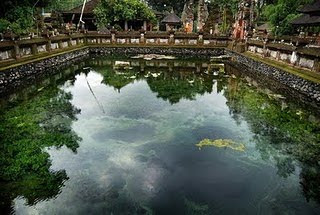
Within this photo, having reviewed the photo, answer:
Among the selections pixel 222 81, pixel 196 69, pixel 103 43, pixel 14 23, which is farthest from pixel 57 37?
pixel 222 81

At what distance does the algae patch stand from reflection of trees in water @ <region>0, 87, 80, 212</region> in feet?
17.2

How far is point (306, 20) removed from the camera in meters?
35.1

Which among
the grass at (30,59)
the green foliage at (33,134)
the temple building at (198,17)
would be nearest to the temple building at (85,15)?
the temple building at (198,17)

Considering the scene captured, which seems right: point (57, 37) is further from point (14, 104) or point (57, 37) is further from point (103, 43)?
point (14, 104)

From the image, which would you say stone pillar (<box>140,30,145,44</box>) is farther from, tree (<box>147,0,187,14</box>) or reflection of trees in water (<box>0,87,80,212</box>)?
tree (<box>147,0,187,14</box>)

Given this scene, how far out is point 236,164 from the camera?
10539 millimetres

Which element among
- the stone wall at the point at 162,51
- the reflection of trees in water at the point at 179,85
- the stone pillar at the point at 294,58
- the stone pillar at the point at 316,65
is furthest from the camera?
the stone wall at the point at 162,51

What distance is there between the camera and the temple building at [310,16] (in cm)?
3225

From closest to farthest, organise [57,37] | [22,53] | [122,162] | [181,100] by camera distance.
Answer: [122,162] → [181,100] → [22,53] → [57,37]

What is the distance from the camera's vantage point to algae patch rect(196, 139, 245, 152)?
1190 centimetres

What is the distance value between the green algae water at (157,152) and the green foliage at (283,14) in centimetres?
2251

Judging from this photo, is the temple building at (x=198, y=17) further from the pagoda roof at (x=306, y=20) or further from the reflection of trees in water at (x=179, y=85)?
the reflection of trees in water at (x=179, y=85)

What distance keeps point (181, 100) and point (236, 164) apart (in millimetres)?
8486

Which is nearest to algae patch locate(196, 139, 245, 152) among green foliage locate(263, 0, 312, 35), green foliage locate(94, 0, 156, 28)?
green foliage locate(263, 0, 312, 35)
